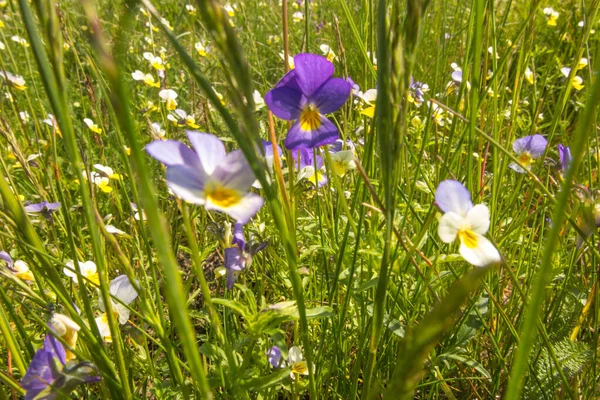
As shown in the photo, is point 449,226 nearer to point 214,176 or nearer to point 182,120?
point 214,176

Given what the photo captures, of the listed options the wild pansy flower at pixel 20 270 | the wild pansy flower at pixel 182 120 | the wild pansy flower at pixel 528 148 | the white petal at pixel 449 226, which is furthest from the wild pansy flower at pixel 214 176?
the wild pansy flower at pixel 182 120

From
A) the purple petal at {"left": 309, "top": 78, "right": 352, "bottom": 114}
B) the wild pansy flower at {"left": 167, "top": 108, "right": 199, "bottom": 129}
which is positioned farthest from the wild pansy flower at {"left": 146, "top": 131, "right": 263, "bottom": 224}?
the wild pansy flower at {"left": 167, "top": 108, "right": 199, "bottom": 129}

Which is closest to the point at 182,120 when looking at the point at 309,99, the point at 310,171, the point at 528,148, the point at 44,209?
the point at 44,209

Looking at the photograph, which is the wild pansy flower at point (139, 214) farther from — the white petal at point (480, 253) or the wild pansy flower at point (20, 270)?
the white petal at point (480, 253)

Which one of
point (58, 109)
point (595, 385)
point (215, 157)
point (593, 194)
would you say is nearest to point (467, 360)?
point (595, 385)

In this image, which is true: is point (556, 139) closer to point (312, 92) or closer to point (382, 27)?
point (312, 92)

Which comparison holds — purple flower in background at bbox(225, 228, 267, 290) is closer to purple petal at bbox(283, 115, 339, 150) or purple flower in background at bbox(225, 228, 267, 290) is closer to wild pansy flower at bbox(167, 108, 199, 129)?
purple petal at bbox(283, 115, 339, 150)
